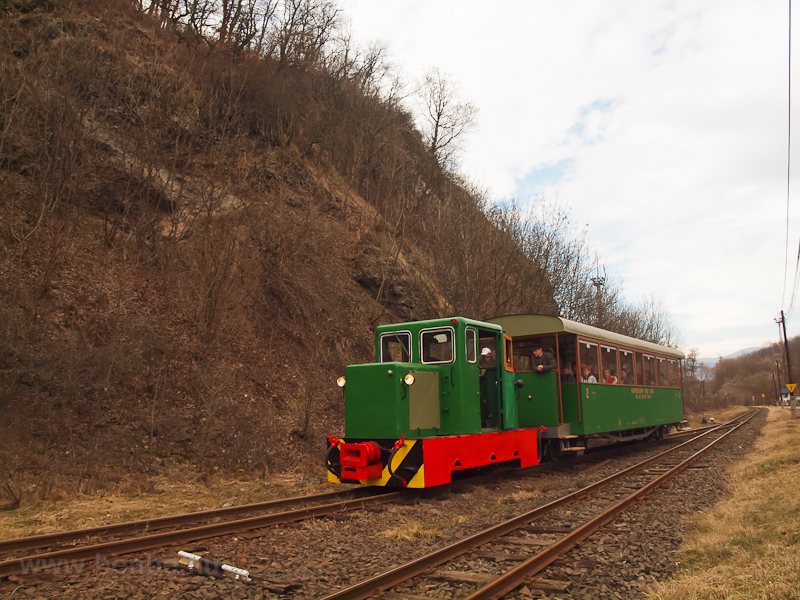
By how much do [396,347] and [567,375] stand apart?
4.60 meters

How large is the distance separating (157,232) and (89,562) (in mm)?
12682

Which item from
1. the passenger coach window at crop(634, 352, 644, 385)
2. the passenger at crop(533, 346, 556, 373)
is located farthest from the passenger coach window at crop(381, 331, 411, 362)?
the passenger coach window at crop(634, 352, 644, 385)

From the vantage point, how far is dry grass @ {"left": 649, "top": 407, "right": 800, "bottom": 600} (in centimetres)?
432

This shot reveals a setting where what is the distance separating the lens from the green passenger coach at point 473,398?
27.8 feet

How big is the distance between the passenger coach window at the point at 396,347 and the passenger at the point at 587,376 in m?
4.71

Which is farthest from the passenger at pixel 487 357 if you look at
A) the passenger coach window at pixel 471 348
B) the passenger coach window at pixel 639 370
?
the passenger coach window at pixel 639 370

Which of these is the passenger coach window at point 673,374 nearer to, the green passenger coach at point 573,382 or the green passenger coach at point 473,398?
the green passenger coach at point 573,382

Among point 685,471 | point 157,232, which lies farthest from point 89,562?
point 157,232

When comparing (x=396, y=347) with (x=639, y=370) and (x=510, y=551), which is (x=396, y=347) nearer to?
(x=510, y=551)

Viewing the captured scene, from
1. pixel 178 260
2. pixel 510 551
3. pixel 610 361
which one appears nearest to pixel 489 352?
pixel 510 551

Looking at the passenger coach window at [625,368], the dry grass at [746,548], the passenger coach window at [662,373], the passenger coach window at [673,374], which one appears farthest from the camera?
the passenger coach window at [673,374]

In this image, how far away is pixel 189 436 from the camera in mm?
11484

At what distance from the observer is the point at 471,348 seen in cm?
950

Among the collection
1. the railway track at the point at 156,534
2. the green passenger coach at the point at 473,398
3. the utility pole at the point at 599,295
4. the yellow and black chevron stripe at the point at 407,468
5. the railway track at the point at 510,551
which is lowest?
the railway track at the point at 510,551
